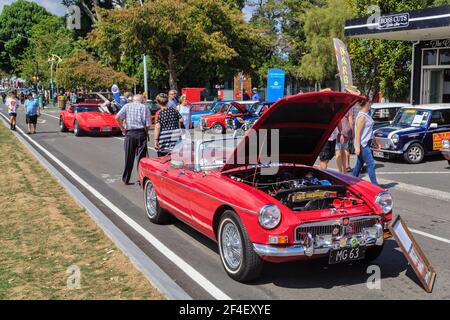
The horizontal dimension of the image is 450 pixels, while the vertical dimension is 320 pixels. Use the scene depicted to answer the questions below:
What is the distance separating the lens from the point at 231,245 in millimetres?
5199

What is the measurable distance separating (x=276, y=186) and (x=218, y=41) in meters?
26.3

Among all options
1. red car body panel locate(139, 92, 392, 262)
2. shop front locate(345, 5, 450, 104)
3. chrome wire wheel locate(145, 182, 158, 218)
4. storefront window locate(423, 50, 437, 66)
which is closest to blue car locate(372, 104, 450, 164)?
shop front locate(345, 5, 450, 104)

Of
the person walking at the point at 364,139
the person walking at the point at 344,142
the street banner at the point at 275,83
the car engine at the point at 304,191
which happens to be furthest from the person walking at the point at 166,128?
the street banner at the point at 275,83

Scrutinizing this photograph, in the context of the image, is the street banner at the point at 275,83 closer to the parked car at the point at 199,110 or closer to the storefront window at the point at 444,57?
the parked car at the point at 199,110

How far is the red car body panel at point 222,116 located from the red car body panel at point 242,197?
51.3 ft

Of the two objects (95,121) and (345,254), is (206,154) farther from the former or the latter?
(95,121)

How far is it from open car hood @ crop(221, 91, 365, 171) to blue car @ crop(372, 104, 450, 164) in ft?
26.6

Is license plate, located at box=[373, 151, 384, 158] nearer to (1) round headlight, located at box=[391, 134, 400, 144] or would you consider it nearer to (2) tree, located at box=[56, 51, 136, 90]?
(1) round headlight, located at box=[391, 134, 400, 144]

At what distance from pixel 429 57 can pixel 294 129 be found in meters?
19.8

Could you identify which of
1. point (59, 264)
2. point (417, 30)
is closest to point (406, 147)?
point (417, 30)

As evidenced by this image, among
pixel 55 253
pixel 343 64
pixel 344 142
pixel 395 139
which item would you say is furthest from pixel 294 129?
pixel 343 64

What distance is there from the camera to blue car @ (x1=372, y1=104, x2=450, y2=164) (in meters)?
13.6

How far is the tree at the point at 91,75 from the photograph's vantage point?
38.4 m
